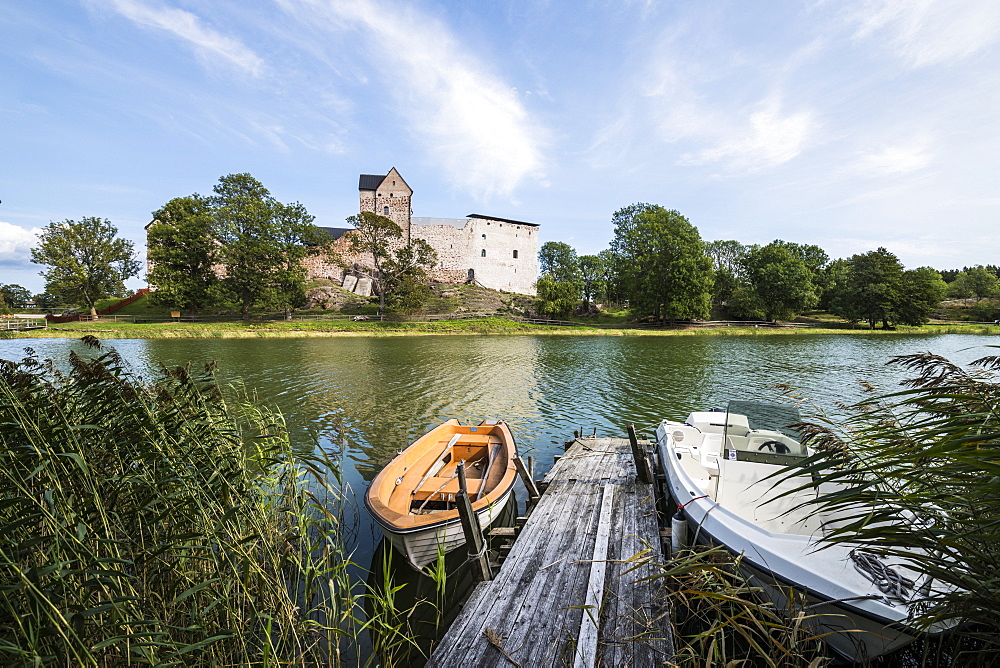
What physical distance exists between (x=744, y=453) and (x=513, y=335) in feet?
103

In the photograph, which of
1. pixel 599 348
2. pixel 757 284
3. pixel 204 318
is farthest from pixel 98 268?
pixel 757 284

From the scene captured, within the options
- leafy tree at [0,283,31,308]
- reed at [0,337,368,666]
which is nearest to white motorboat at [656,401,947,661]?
reed at [0,337,368,666]

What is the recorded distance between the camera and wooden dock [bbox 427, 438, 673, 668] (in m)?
2.65

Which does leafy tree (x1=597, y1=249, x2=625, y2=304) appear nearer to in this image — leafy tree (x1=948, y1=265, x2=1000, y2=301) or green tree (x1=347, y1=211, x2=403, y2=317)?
green tree (x1=347, y1=211, x2=403, y2=317)

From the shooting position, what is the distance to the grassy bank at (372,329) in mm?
29516

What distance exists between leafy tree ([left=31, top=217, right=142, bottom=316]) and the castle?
16964 millimetres

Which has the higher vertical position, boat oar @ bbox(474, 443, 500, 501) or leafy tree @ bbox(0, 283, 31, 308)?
leafy tree @ bbox(0, 283, 31, 308)

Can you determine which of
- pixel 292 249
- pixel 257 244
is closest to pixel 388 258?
pixel 292 249

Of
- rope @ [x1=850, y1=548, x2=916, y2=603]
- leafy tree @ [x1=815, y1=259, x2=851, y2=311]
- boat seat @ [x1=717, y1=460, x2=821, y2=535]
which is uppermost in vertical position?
leafy tree @ [x1=815, y1=259, x2=851, y2=311]

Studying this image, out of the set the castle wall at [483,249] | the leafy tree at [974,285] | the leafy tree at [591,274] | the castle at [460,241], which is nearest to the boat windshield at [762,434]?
the leafy tree at [591,274]

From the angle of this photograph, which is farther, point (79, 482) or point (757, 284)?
point (757, 284)

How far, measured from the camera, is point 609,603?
10.4ft

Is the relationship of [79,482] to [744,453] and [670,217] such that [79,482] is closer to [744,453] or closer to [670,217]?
[744,453]

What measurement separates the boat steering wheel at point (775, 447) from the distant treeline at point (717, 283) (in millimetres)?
36202
